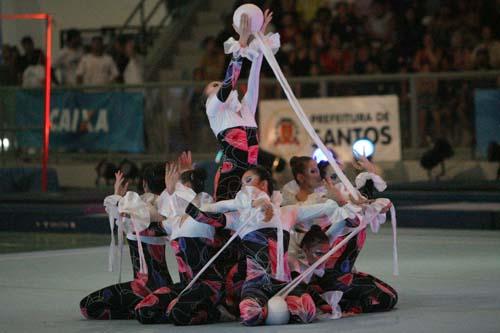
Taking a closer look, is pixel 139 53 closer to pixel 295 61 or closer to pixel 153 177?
pixel 295 61

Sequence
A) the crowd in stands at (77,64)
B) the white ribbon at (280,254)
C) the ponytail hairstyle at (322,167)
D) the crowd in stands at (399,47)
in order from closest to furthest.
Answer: the white ribbon at (280,254)
the ponytail hairstyle at (322,167)
the crowd in stands at (399,47)
the crowd in stands at (77,64)

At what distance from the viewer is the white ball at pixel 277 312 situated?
7.23 meters

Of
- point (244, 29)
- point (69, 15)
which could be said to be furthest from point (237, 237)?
point (69, 15)

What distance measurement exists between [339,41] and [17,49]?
18.8ft

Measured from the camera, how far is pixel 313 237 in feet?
25.7

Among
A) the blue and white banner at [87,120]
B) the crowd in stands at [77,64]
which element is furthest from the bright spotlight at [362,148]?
the crowd in stands at [77,64]

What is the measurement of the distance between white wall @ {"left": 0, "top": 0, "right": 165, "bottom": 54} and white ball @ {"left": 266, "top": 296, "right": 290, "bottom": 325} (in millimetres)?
15764

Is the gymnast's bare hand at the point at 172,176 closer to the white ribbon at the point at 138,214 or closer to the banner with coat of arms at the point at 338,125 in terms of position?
the white ribbon at the point at 138,214

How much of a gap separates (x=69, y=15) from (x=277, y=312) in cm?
1632

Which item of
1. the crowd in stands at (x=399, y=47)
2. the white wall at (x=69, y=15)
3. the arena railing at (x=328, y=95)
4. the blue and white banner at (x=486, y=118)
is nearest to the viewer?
the blue and white banner at (x=486, y=118)

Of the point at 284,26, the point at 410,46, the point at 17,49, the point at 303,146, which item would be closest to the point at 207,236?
the point at 303,146

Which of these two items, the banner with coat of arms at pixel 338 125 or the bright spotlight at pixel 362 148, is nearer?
the bright spotlight at pixel 362 148

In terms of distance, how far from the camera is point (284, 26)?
19.4 m

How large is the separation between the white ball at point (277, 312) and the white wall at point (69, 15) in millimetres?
15764
